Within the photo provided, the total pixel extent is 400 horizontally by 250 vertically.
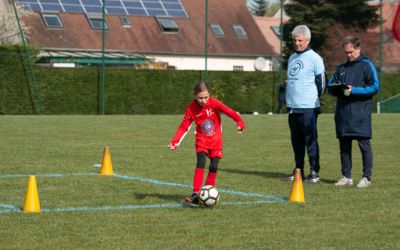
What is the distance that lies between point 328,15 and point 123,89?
82.0 ft

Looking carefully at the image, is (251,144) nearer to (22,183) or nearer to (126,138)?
(126,138)

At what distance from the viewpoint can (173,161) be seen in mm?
15773

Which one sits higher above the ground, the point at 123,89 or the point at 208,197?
the point at 123,89

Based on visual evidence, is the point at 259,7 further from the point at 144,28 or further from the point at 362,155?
the point at 362,155

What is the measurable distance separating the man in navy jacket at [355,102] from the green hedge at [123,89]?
24.4 m

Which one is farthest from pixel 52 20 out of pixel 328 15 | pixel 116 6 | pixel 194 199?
pixel 194 199

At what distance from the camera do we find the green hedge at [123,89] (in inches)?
1394

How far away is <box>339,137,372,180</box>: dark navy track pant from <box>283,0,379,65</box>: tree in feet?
146

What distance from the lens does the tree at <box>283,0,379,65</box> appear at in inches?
2274

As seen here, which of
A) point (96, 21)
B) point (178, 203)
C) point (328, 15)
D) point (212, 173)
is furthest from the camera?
point (328, 15)

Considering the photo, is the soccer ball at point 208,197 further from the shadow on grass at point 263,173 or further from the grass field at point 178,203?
the shadow on grass at point 263,173

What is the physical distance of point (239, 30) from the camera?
6519 cm

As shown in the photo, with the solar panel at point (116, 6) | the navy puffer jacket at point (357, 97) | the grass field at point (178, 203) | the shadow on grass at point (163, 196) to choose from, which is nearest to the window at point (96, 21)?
the solar panel at point (116, 6)

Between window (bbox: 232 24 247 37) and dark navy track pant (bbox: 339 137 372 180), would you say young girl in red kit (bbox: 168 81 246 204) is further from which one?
window (bbox: 232 24 247 37)
